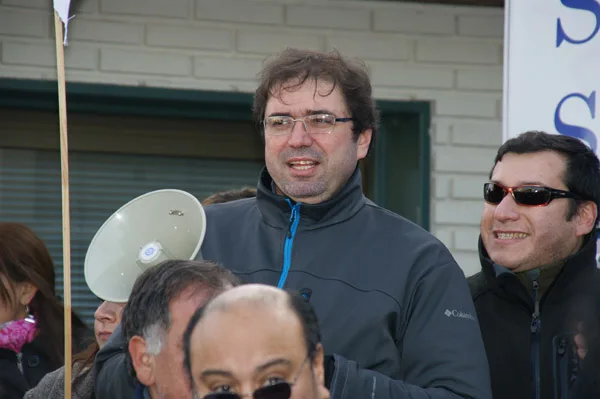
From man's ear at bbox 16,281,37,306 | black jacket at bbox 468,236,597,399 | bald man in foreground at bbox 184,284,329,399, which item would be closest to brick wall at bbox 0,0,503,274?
man's ear at bbox 16,281,37,306

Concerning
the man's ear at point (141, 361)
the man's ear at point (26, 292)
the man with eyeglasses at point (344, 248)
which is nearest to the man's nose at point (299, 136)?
the man with eyeglasses at point (344, 248)

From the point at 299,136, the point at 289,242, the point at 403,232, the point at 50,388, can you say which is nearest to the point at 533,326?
the point at 403,232

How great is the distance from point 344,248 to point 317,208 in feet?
0.46

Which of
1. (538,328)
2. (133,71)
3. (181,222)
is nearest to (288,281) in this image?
(181,222)

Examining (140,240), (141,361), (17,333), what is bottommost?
(17,333)

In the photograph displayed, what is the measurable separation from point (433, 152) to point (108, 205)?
5.73 feet

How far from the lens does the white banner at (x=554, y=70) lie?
4.45 metres

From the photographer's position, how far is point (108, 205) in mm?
6789

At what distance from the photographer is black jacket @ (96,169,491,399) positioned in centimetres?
327

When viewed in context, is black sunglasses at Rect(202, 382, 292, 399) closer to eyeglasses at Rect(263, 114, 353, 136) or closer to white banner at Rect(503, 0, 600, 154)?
eyeglasses at Rect(263, 114, 353, 136)

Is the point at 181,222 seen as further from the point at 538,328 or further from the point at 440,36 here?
the point at 440,36

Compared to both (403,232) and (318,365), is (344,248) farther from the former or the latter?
(318,365)

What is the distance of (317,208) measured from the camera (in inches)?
141

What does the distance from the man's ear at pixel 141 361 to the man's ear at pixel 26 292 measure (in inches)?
75.2
